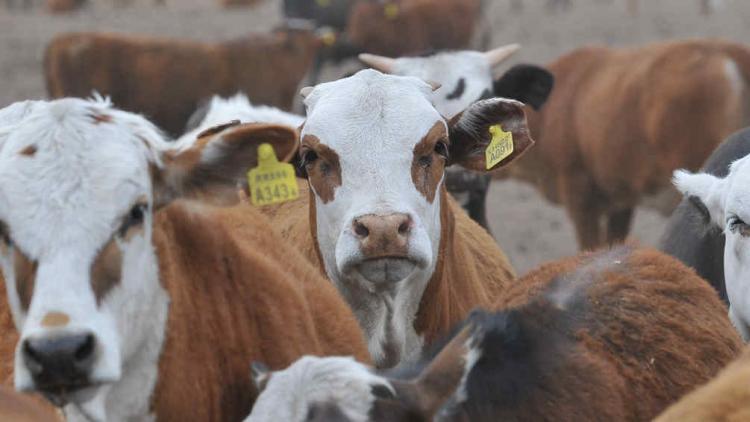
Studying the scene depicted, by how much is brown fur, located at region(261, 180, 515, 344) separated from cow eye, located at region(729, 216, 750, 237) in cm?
97

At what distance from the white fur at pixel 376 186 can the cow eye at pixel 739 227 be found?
0.99 metres

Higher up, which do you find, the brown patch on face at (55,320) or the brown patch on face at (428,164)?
the brown patch on face at (55,320)

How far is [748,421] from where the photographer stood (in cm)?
246

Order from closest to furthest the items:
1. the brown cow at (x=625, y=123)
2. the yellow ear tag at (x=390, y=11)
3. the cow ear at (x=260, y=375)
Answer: the cow ear at (x=260, y=375), the brown cow at (x=625, y=123), the yellow ear tag at (x=390, y=11)

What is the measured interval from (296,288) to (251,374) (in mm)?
429

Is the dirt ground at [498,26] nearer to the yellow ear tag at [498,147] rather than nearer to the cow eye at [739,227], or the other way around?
the yellow ear tag at [498,147]

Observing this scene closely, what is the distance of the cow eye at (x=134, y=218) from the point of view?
10.9 ft

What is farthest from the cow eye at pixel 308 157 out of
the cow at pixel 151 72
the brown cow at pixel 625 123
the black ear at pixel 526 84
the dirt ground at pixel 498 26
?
the cow at pixel 151 72

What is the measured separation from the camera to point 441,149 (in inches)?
184

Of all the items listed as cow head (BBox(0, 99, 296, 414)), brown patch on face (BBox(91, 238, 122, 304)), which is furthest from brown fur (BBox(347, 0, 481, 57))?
brown patch on face (BBox(91, 238, 122, 304))

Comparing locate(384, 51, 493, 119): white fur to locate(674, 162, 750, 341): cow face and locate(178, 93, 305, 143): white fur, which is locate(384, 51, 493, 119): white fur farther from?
locate(674, 162, 750, 341): cow face

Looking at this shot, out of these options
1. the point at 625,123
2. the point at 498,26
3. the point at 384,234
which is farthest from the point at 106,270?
the point at 498,26

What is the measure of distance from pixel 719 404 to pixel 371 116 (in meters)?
2.25

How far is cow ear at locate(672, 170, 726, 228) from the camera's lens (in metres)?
4.78
